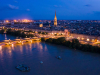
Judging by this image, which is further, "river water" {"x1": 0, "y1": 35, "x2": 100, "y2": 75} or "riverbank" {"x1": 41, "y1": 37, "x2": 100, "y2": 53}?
"riverbank" {"x1": 41, "y1": 37, "x2": 100, "y2": 53}

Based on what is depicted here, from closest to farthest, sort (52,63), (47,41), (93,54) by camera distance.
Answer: (52,63) < (93,54) < (47,41)

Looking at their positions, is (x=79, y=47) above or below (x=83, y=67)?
above

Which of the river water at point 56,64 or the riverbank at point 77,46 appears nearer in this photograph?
the river water at point 56,64

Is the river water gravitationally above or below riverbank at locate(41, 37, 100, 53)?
below

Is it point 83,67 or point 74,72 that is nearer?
point 74,72

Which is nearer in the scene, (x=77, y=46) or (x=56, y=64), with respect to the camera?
(x=56, y=64)

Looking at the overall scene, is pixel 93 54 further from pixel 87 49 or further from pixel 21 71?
pixel 21 71

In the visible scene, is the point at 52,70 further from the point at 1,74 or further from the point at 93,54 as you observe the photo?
the point at 93,54

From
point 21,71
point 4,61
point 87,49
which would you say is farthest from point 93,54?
point 4,61

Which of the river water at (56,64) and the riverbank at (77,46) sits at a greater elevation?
the riverbank at (77,46)

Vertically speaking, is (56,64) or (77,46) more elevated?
(77,46)

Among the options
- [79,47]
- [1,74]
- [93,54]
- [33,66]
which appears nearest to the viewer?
[1,74]
